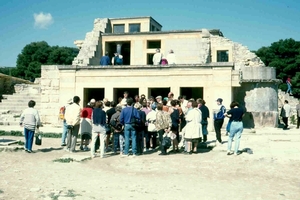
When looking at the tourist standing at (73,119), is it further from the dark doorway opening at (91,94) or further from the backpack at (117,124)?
the dark doorway opening at (91,94)

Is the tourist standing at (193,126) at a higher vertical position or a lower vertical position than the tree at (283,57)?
lower

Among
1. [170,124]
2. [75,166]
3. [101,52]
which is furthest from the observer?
[101,52]

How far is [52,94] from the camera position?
18.4m

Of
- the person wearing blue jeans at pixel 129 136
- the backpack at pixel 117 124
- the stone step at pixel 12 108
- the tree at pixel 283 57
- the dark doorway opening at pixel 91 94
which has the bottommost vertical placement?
the person wearing blue jeans at pixel 129 136

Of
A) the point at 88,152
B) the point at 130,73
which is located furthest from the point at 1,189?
the point at 130,73

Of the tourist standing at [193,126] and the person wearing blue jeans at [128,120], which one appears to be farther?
the tourist standing at [193,126]

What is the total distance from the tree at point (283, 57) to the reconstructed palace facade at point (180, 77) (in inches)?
1191

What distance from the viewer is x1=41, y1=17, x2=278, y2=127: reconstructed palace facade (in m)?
16.4

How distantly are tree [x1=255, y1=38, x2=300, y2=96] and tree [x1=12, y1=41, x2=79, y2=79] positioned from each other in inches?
1422

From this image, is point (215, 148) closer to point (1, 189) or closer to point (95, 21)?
point (1, 189)

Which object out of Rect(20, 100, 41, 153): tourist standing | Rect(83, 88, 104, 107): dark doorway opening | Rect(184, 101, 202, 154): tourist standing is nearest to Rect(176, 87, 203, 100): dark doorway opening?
Rect(83, 88, 104, 107): dark doorway opening

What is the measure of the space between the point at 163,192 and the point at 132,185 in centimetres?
86

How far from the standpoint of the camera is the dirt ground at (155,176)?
646 cm

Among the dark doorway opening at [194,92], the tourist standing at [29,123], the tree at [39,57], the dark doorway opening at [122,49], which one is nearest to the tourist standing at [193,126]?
the tourist standing at [29,123]
